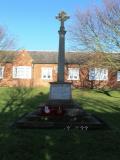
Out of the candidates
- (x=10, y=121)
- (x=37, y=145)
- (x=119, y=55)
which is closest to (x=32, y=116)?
(x=10, y=121)

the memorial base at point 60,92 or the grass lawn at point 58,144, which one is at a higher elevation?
the memorial base at point 60,92

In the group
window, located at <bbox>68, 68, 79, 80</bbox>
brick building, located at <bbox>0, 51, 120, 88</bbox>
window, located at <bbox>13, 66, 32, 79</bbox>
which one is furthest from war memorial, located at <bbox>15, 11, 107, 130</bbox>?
window, located at <bbox>13, 66, 32, 79</bbox>

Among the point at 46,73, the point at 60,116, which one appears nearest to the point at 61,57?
the point at 60,116

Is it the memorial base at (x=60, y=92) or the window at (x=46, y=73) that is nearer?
the memorial base at (x=60, y=92)

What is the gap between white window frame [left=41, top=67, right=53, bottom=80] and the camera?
5715cm

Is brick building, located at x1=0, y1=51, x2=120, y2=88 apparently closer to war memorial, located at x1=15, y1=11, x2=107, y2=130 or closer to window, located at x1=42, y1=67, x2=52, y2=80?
window, located at x1=42, y1=67, x2=52, y2=80

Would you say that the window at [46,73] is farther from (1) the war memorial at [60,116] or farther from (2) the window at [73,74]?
(1) the war memorial at [60,116]

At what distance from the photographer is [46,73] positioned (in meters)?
57.4

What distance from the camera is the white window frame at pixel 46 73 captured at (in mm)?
57153

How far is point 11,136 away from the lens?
41.9ft

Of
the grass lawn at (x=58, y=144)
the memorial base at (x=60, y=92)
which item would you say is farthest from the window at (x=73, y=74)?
the grass lawn at (x=58, y=144)

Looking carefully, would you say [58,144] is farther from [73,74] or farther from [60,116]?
[73,74]

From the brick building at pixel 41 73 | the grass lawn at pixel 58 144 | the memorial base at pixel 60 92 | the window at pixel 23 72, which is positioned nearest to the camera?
the grass lawn at pixel 58 144

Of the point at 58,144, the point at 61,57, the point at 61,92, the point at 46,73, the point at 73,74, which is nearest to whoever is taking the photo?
the point at 58,144
